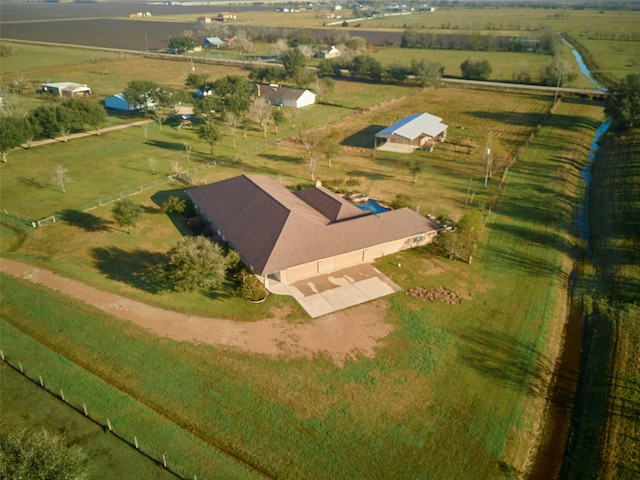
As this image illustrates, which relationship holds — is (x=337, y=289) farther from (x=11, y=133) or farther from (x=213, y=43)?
(x=213, y=43)

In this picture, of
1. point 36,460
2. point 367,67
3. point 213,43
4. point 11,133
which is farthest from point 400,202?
point 213,43

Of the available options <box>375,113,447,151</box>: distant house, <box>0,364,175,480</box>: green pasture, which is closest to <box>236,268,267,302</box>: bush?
<box>0,364,175,480</box>: green pasture

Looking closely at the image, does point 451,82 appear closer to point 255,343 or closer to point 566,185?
point 566,185

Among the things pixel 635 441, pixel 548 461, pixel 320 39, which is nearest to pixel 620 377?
pixel 635 441

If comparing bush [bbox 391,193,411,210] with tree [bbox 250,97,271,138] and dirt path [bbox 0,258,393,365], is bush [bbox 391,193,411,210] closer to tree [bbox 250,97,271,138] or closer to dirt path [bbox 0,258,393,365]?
dirt path [bbox 0,258,393,365]

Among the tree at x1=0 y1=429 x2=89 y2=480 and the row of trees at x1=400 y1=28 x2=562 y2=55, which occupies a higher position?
the row of trees at x1=400 y1=28 x2=562 y2=55

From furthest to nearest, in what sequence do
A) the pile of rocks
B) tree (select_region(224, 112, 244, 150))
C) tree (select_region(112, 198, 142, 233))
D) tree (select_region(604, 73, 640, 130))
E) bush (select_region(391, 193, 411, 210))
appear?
1. tree (select_region(224, 112, 244, 150))
2. tree (select_region(604, 73, 640, 130))
3. bush (select_region(391, 193, 411, 210))
4. tree (select_region(112, 198, 142, 233))
5. the pile of rocks

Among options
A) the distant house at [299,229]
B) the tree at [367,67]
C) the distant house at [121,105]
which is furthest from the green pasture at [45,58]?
the distant house at [299,229]
